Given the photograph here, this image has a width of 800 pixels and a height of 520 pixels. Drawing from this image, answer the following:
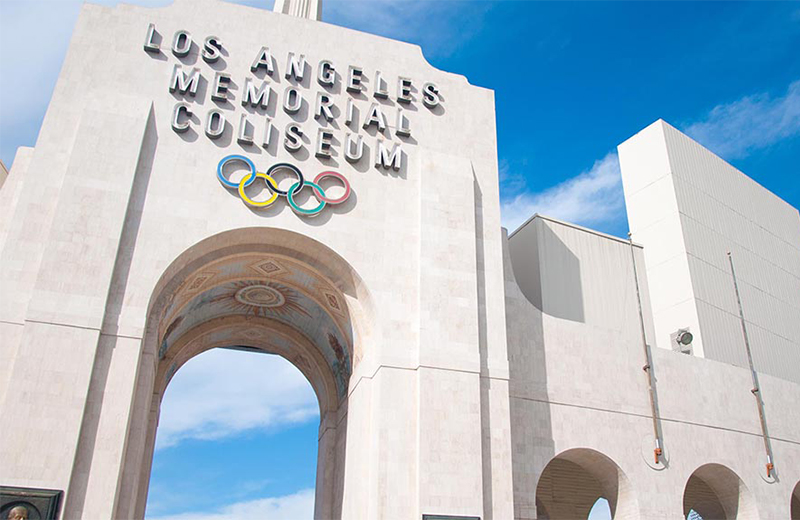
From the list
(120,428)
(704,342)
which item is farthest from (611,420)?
(120,428)

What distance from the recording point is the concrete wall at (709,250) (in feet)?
99.6

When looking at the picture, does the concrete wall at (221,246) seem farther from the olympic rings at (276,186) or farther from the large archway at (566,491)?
the large archway at (566,491)

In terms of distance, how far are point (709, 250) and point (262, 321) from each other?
20.2 metres

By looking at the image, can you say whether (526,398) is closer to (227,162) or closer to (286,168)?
(286,168)

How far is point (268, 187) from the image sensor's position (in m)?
19.5

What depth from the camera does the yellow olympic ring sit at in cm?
1912

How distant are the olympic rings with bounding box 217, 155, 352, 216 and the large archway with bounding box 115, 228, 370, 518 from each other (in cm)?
80

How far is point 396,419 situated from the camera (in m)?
18.2

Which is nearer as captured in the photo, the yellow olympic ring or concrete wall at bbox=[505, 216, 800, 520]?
the yellow olympic ring

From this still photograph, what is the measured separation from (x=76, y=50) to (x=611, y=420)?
60.9 feet

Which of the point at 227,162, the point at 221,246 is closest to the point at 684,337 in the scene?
the point at 221,246

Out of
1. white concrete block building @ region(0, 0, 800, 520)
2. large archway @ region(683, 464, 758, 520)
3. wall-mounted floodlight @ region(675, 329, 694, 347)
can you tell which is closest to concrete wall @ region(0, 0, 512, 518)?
white concrete block building @ region(0, 0, 800, 520)

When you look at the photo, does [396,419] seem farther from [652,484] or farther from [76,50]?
[76,50]

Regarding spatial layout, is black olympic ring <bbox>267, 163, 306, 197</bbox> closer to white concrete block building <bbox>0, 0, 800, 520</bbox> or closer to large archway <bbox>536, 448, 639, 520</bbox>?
white concrete block building <bbox>0, 0, 800, 520</bbox>
